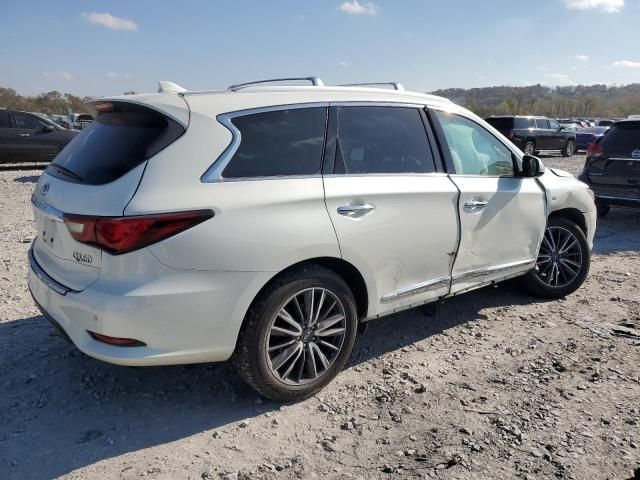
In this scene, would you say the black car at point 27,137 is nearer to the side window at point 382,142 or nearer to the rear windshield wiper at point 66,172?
the rear windshield wiper at point 66,172

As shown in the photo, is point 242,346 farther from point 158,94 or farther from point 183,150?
point 158,94

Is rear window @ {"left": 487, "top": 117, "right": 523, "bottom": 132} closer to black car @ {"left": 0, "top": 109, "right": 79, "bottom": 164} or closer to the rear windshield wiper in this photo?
black car @ {"left": 0, "top": 109, "right": 79, "bottom": 164}

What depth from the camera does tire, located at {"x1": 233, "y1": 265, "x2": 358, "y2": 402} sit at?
9.31 ft

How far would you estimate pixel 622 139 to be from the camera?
26.7ft

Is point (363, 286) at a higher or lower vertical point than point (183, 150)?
lower

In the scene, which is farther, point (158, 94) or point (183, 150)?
point (158, 94)

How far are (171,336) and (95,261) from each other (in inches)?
20.9

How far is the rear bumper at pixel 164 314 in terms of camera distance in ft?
8.28

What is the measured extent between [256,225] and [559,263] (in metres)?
3.34

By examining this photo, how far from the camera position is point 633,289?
519 cm

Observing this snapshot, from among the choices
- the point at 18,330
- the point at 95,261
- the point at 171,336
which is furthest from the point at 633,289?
the point at 18,330

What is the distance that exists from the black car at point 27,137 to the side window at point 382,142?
13645 millimetres

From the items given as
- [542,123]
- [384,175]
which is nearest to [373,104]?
[384,175]

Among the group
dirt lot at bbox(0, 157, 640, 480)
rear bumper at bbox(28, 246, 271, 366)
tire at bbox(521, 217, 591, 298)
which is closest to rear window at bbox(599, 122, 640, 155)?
tire at bbox(521, 217, 591, 298)
